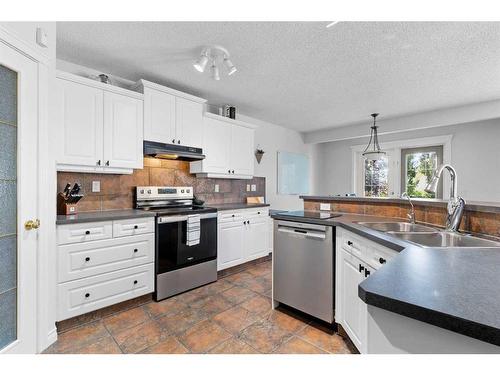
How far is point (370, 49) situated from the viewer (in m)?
2.21

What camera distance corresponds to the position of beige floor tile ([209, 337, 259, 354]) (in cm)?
176

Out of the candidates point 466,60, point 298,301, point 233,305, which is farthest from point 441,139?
point 233,305

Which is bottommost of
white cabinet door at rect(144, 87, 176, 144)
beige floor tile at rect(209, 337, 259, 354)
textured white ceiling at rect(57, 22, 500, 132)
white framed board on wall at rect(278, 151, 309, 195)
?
beige floor tile at rect(209, 337, 259, 354)

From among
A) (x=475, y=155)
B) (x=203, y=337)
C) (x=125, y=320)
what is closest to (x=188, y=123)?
(x=125, y=320)

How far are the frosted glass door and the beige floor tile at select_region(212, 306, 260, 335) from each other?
1.37 meters

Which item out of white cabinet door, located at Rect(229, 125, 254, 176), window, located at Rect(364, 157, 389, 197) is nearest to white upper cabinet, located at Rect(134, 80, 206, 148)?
white cabinet door, located at Rect(229, 125, 254, 176)

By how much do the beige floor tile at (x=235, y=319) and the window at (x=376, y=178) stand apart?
4138 mm

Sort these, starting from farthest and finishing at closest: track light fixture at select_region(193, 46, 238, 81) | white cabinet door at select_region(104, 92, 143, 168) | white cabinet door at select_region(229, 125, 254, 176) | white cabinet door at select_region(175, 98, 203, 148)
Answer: white cabinet door at select_region(229, 125, 254, 176)
white cabinet door at select_region(175, 98, 203, 148)
white cabinet door at select_region(104, 92, 143, 168)
track light fixture at select_region(193, 46, 238, 81)

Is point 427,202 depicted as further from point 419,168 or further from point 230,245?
point 419,168

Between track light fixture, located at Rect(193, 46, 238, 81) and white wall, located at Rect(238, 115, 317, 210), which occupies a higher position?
track light fixture, located at Rect(193, 46, 238, 81)

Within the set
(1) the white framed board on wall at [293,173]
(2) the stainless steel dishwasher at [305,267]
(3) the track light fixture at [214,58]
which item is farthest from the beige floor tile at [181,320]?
(1) the white framed board on wall at [293,173]

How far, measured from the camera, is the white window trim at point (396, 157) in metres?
4.39

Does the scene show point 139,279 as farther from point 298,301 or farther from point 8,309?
point 298,301

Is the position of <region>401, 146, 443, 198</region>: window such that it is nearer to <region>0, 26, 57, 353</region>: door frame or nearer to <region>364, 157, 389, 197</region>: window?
<region>364, 157, 389, 197</region>: window
